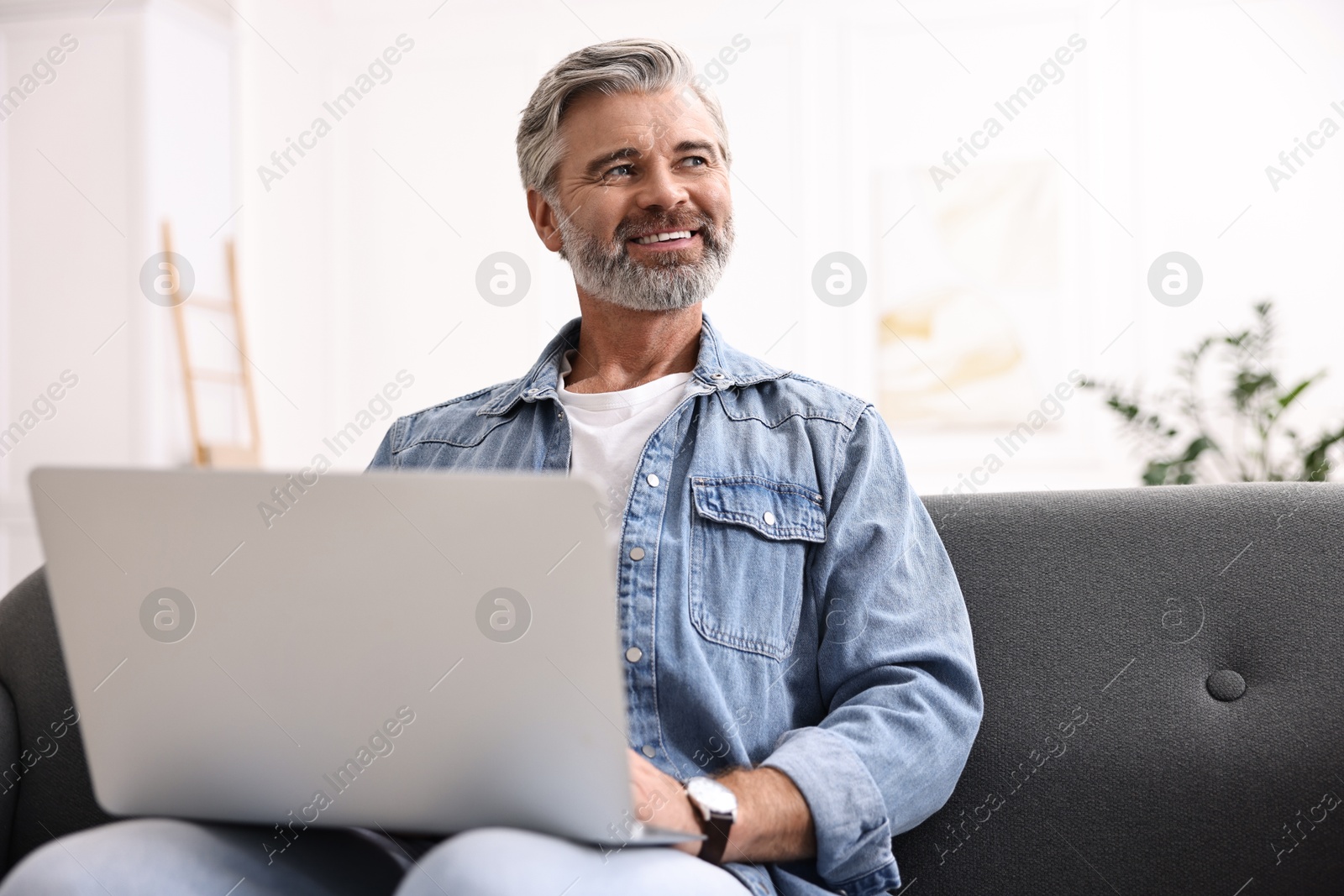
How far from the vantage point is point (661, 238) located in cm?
151

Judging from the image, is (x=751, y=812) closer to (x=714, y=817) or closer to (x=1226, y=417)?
(x=714, y=817)

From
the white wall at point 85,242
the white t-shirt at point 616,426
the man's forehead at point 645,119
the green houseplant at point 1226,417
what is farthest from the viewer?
the white wall at point 85,242

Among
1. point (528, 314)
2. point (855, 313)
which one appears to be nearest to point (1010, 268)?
point (855, 313)

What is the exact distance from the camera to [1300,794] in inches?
46.0

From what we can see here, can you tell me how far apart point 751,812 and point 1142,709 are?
0.50 m

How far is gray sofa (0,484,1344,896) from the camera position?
118cm

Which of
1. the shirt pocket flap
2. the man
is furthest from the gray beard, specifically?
the shirt pocket flap

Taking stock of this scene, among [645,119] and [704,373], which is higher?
[645,119]

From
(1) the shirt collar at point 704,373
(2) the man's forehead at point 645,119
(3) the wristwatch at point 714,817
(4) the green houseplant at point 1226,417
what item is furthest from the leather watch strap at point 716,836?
(4) the green houseplant at point 1226,417

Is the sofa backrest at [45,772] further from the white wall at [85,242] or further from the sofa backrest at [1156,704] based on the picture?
the white wall at [85,242]

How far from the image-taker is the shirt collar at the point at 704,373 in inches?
54.9

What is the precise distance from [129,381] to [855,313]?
2.68 metres

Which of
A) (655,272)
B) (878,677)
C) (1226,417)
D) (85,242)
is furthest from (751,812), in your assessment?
(85,242)

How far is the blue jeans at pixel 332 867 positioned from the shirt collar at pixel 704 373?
608 millimetres
